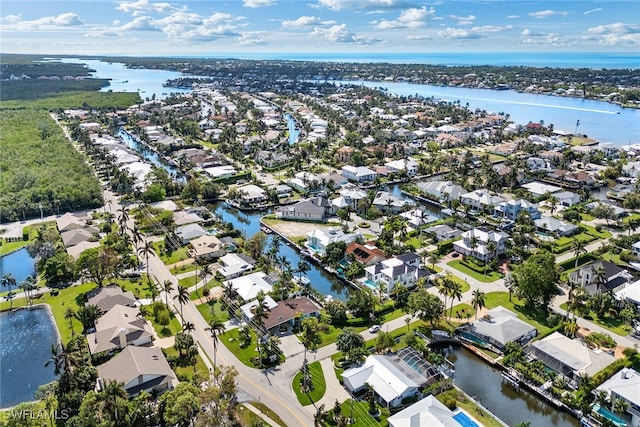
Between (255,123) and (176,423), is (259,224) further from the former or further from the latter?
(255,123)

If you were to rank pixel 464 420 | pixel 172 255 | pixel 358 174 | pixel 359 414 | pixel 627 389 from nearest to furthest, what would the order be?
pixel 464 420, pixel 359 414, pixel 627 389, pixel 172 255, pixel 358 174

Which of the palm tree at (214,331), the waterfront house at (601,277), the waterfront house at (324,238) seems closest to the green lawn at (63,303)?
the palm tree at (214,331)

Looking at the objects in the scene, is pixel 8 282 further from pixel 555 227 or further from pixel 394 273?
pixel 555 227

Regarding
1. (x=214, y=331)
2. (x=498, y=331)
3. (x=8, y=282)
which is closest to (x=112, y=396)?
(x=214, y=331)

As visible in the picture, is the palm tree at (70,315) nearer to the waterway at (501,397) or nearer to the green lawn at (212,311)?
the green lawn at (212,311)

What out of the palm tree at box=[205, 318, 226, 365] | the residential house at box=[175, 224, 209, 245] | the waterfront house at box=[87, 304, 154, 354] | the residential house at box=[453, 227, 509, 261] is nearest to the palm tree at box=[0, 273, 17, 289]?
the waterfront house at box=[87, 304, 154, 354]

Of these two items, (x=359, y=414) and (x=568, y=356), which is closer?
(x=359, y=414)

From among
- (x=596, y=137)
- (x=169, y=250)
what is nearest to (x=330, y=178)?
(x=169, y=250)
